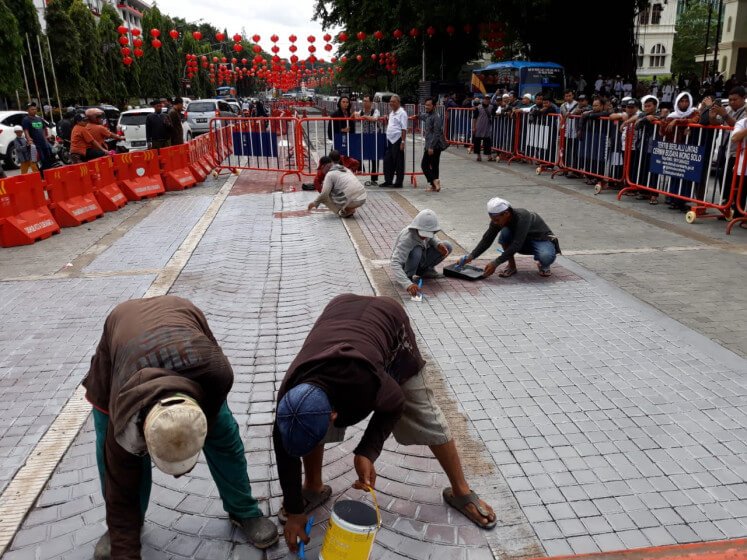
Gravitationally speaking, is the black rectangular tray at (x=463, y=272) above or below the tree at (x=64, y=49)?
below

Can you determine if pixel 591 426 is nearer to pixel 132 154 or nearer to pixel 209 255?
pixel 209 255

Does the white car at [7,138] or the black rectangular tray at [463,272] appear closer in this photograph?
the black rectangular tray at [463,272]

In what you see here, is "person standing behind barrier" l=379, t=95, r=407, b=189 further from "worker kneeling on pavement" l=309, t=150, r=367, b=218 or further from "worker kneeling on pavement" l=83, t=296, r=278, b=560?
"worker kneeling on pavement" l=83, t=296, r=278, b=560

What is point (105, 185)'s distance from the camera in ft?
37.0

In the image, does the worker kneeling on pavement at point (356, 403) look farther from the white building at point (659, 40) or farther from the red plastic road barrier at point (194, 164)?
the white building at point (659, 40)

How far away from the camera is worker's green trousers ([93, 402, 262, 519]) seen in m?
2.65

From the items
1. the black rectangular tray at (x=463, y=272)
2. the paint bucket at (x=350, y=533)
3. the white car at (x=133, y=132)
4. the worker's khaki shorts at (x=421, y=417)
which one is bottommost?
the black rectangular tray at (x=463, y=272)

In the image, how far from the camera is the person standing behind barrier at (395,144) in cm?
1205

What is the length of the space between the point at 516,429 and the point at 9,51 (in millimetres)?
29013

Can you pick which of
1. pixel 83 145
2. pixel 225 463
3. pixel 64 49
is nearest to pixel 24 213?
pixel 83 145

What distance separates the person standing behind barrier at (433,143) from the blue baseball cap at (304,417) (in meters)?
10.2

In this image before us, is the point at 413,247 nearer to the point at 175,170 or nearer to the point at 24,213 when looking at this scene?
the point at 24,213

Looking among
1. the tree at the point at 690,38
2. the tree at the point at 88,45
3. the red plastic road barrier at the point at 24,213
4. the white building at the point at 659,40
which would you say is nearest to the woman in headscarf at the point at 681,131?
the red plastic road barrier at the point at 24,213

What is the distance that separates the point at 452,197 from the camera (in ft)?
38.7
